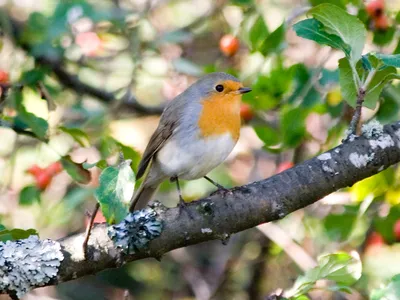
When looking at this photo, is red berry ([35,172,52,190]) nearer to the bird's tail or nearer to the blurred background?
the blurred background

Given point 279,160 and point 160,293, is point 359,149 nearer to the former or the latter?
point 279,160

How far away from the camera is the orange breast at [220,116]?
11.2 ft

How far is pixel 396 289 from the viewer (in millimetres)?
2078

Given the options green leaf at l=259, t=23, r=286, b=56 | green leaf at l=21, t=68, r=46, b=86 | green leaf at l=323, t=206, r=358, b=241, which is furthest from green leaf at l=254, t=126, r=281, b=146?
green leaf at l=21, t=68, r=46, b=86

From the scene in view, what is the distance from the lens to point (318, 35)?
2.44m

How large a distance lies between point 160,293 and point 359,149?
12.4 feet

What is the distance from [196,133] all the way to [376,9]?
39.6 inches

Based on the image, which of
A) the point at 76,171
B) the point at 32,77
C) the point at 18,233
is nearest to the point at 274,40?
the point at 76,171

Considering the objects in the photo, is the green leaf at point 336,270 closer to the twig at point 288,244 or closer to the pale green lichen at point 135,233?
the pale green lichen at point 135,233

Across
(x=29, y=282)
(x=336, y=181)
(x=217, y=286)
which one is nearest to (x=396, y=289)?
(x=336, y=181)

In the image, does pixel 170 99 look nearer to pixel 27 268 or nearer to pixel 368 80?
pixel 368 80

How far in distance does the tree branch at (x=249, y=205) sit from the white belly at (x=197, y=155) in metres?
0.96

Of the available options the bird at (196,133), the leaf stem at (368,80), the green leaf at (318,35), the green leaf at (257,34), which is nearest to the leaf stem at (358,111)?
the leaf stem at (368,80)

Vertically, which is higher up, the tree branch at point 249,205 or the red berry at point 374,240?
the tree branch at point 249,205
